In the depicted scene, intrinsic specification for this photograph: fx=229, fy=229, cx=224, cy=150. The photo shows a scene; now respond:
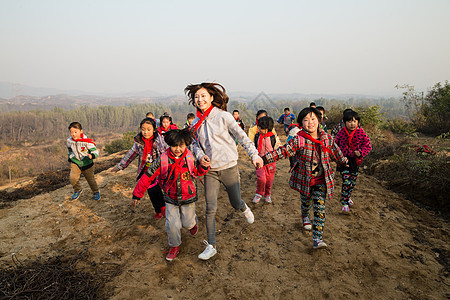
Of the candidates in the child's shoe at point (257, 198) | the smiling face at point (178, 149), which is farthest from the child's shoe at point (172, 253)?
the child's shoe at point (257, 198)

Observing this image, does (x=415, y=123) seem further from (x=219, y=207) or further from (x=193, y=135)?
(x=193, y=135)

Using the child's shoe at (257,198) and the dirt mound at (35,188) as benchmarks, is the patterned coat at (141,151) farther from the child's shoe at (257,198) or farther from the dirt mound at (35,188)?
the dirt mound at (35,188)

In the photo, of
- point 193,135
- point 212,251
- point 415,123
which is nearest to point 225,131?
point 193,135

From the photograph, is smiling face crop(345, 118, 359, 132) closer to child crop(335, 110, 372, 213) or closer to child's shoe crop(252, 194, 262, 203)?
child crop(335, 110, 372, 213)

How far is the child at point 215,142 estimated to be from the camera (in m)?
2.88

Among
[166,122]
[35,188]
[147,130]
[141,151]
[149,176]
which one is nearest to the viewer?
[149,176]

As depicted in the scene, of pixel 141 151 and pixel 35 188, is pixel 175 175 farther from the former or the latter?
pixel 35 188

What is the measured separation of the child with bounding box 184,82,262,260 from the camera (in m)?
2.88

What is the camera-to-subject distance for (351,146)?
4.34m

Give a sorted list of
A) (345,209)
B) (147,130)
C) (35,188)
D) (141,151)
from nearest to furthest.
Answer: (147,130) < (141,151) < (345,209) < (35,188)

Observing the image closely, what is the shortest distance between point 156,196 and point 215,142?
1.94m

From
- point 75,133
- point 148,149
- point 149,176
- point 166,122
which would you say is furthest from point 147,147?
point 75,133

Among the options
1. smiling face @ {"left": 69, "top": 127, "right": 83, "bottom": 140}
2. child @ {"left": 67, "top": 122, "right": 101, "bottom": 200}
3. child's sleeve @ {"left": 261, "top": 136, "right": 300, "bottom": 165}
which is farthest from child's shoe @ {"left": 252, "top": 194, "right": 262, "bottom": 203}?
smiling face @ {"left": 69, "top": 127, "right": 83, "bottom": 140}

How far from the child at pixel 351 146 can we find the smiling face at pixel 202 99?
283cm
